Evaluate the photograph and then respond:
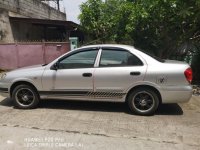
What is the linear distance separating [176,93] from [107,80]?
4.91 ft

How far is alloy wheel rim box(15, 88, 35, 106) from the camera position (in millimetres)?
6974

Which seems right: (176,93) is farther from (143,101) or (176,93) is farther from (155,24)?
(155,24)

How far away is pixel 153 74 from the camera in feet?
20.2

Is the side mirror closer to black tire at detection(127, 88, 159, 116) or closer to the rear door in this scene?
the rear door

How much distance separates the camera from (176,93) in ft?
20.2

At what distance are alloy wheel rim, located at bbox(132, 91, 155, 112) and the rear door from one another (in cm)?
30

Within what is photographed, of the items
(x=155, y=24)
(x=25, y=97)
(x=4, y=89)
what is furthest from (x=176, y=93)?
(x=155, y=24)

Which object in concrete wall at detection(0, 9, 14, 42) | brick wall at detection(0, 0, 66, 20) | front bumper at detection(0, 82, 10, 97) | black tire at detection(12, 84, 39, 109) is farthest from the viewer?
brick wall at detection(0, 0, 66, 20)

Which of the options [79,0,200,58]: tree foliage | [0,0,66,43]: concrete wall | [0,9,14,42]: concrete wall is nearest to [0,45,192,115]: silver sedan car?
[79,0,200,58]: tree foliage

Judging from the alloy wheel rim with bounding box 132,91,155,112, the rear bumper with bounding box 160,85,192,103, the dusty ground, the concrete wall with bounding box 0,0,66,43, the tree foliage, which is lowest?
the dusty ground

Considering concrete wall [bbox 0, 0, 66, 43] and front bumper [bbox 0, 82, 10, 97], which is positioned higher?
concrete wall [bbox 0, 0, 66, 43]

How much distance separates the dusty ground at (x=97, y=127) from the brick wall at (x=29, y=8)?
462 inches

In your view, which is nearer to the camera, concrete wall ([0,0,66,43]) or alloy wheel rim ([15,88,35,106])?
alloy wheel rim ([15,88,35,106])

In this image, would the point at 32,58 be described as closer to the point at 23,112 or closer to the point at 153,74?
the point at 23,112
